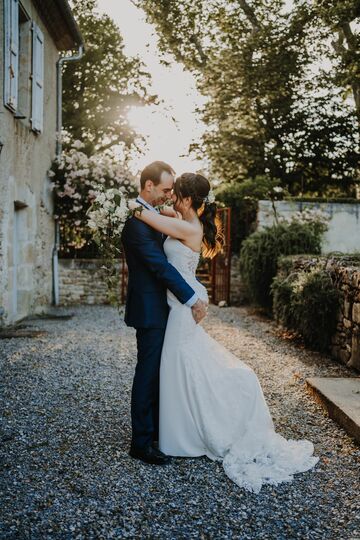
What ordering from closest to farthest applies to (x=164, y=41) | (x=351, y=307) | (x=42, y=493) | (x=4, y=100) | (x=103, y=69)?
(x=42, y=493), (x=351, y=307), (x=4, y=100), (x=164, y=41), (x=103, y=69)

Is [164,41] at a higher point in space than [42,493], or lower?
higher

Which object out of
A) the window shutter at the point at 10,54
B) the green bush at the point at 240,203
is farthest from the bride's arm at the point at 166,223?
the green bush at the point at 240,203

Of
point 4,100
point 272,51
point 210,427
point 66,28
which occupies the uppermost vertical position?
point 272,51

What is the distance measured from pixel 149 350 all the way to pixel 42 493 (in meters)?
1.07

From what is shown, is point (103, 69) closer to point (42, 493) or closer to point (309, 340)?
point (309, 340)

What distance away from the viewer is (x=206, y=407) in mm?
3713

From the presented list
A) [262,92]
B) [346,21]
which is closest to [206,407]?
[346,21]

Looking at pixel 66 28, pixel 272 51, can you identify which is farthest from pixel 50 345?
pixel 272 51

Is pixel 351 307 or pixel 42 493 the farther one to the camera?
pixel 351 307

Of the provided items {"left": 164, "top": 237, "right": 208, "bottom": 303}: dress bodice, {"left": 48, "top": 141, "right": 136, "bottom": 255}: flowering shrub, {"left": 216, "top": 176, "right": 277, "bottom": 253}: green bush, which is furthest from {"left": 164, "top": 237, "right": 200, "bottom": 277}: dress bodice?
{"left": 216, "top": 176, "right": 277, "bottom": 253}: green bush

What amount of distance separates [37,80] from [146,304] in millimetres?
7519

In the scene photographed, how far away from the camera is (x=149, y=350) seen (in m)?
3.75

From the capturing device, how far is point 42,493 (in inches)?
123

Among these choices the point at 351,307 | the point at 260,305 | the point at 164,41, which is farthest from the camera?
the point at 164,41
